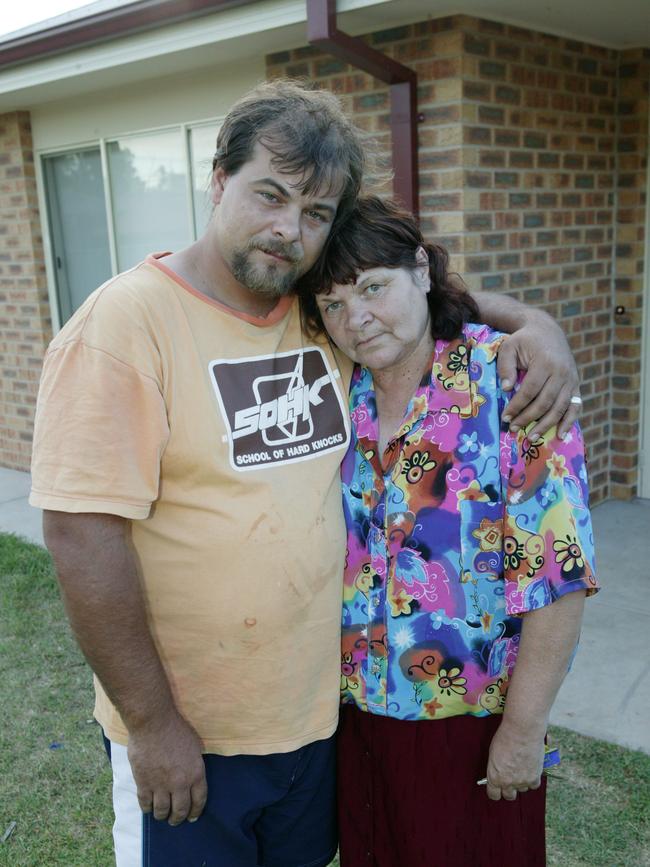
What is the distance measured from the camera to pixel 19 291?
23.2 ft

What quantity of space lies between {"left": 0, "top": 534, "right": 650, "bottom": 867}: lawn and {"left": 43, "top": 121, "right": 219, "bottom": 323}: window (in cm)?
311

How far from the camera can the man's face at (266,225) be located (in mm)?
1839

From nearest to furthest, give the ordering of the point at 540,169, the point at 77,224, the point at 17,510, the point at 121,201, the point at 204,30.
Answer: the point at 204,30 → the point at 540,169 → the point at 17,510 → the point at 121,201 → the point at 77,224

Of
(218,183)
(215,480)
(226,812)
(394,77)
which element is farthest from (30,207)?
(226,812)

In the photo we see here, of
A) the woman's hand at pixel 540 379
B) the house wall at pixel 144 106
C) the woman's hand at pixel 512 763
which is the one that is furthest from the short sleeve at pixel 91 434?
the house wall at pixel 144 106

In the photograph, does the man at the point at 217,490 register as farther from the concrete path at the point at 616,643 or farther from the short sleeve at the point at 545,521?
the concrete path at the point at 616,643

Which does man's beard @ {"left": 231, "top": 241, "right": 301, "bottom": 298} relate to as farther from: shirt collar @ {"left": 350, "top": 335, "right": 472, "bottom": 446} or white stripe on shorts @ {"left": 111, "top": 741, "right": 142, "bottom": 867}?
white stripe on shorts @ {"left": 111, "top": 741, "right": 142, "bottom": 867}

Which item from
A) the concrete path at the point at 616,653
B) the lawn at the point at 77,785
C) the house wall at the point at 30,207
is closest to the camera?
the lawn at the point at 77,785

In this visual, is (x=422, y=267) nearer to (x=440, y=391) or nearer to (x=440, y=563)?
(x=440, y=391)

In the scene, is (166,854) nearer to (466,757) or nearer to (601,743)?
(466,757)

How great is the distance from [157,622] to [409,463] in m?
0.63

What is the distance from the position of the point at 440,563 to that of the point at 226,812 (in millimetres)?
A: 735

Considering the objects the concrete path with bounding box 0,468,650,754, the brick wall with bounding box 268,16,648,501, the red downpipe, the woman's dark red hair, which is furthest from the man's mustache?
the brick wall with bounding box 268,16,648,501

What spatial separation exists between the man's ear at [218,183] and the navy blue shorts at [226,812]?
1.22 meters
